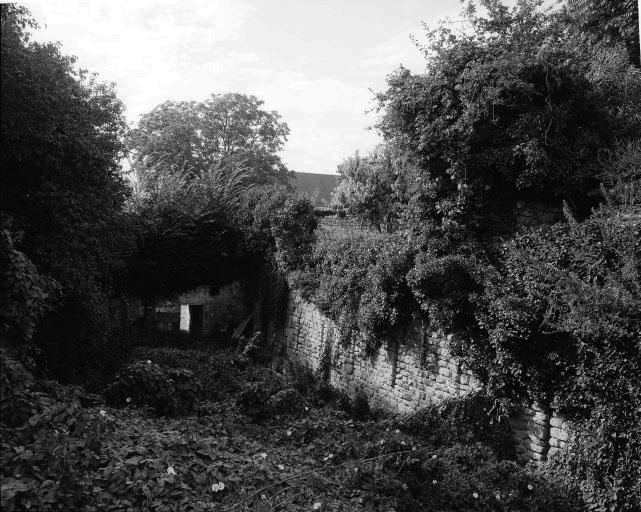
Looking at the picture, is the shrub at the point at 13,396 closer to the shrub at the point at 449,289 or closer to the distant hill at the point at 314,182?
the shrub at the point at 449,289

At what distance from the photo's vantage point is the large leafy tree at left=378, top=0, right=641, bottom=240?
28.5ft

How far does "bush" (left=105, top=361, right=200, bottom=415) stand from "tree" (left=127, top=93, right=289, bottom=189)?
21.9 m

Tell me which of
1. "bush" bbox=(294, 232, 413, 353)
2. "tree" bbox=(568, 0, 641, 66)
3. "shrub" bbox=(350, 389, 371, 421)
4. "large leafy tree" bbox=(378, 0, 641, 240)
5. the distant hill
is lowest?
"shrub" bbox=(350, 389, 371, 421)

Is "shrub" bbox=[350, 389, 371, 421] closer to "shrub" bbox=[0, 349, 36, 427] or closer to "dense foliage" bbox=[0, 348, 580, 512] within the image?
"dense foliage" bbox=[0, 348, 580, 512]

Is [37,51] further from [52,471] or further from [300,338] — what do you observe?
[300,338]

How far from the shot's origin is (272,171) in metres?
31.6

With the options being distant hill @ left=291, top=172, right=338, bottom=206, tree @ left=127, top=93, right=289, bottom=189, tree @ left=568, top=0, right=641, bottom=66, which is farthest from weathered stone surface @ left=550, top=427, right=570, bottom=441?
distant hill @ left=291, top=172, right=338, bottom=206

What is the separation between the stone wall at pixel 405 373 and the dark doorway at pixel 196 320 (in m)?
6.59

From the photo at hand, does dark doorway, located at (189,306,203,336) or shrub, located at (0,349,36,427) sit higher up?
shrub, located at (0,349,36,427)

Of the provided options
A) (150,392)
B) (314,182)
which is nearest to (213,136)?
(314,182)

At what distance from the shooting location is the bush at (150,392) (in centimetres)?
811

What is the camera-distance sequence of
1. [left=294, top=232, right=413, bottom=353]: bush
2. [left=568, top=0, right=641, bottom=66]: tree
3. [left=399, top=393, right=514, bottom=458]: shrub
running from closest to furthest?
1. [left=399, top=393, right=514, bottom=458]: shrub
2. [left=294, top=232, right=413, bottom=353]: bush
3. [left=568, top=0, right=641, bottom=66]: tree

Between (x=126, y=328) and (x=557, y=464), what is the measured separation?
13.6 m

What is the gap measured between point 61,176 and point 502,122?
714 cm
